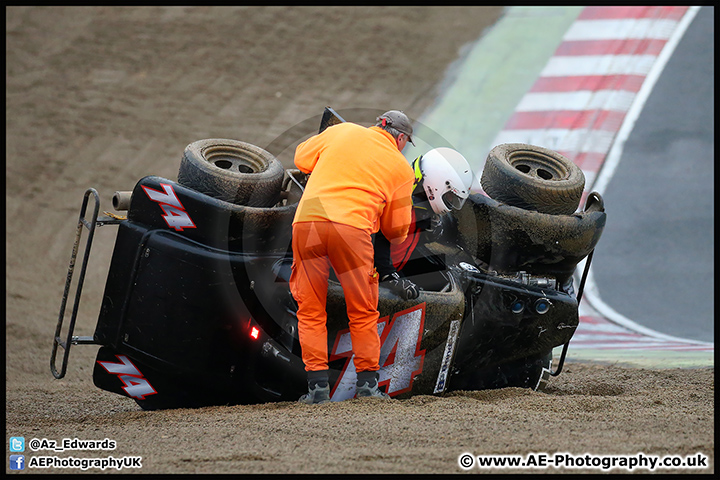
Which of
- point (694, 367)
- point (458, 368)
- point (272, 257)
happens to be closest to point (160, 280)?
point (272, 257)

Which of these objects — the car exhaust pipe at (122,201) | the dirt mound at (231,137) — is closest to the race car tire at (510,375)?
the dirt mound at (231,137)

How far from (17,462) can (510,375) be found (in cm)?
302

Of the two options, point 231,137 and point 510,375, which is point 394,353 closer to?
point 510,375

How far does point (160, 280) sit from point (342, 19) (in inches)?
366

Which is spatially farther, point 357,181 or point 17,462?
point 357,181

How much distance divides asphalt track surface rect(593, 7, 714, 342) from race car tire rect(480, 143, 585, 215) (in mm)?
2990

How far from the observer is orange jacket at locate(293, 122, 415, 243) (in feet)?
14.1

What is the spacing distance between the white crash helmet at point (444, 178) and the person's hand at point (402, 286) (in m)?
0.48

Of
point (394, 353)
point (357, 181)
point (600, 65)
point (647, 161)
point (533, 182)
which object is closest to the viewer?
point (357, 181)

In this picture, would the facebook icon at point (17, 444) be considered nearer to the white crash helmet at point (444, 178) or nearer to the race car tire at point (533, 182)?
the white crash helmet at point (444, 178)

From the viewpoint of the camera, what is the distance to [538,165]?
17.2 feet

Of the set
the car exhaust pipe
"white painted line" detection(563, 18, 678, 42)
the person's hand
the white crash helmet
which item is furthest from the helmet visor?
"white painted line" detection(563, 18, 678, 42)

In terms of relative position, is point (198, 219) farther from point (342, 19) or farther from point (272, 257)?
point (342, 19)

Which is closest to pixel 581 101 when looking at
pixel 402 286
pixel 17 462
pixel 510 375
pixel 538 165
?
pixel 538 165
